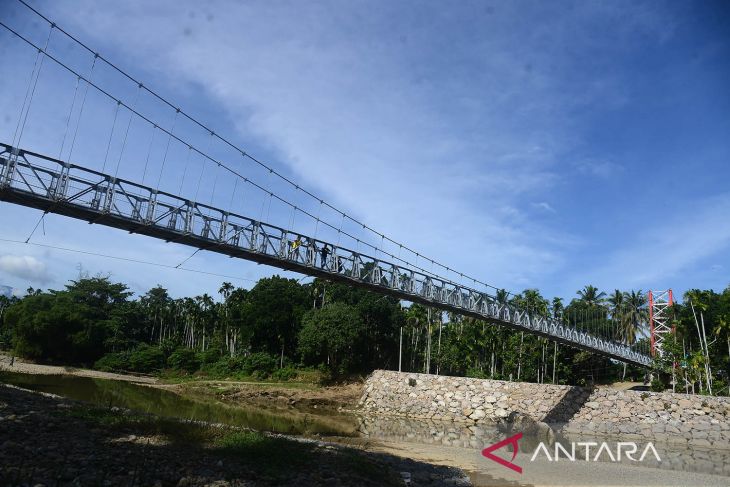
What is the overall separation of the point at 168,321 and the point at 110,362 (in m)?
22.7

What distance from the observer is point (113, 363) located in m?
50.8

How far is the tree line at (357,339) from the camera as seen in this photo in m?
41.7

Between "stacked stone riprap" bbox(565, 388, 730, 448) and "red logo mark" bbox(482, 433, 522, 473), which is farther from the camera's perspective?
"stacked stone riprap" bbox(565, 388, 730, 448)

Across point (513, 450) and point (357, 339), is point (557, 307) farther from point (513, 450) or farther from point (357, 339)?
point (513, 450)

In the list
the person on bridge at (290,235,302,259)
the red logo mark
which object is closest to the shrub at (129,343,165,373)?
the person on bridge at (290,235,302,259)

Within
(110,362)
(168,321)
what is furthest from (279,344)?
(168,321)

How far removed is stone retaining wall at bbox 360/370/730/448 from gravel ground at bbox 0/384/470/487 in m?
18.4

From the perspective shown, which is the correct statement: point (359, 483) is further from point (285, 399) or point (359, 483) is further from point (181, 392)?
point (181, 392)

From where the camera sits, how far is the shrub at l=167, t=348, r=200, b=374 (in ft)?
168

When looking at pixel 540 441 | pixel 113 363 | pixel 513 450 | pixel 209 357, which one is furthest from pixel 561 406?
pixel 113 363

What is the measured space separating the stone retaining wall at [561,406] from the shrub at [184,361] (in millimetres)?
22525

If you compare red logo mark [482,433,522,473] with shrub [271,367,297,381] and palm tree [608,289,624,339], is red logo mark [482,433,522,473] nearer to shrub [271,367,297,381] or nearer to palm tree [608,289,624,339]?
shrub [271,367,297,381]

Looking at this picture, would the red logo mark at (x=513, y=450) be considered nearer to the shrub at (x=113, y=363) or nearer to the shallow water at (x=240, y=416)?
the shallow water at (x=240, y=416)

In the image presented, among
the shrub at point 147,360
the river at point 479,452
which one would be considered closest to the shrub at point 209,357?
the shrub at point 147,360
